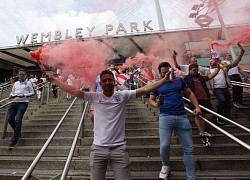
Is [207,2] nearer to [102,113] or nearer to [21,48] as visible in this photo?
[102,113]

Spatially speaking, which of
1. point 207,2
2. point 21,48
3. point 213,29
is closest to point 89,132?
point 207,2

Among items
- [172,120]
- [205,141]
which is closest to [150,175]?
[172,120]

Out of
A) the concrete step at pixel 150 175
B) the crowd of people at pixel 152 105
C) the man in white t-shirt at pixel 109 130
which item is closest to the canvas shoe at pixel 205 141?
the crowd of people at pixel 152 105

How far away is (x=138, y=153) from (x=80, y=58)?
3.03 meters

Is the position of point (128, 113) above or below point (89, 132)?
above

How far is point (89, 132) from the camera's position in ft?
16.2

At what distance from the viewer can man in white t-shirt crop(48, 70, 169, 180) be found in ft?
7.40

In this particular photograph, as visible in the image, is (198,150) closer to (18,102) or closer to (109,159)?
(109,159)

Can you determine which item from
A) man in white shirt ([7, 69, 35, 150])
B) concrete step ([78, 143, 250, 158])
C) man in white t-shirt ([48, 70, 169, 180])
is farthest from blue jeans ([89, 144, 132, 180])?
man in white shirt ([7, 69, 35, 150])

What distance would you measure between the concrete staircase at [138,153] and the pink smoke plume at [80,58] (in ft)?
4.25

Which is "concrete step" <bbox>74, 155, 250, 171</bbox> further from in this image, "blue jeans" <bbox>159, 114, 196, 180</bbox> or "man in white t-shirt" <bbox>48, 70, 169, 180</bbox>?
"man in white t-shirt" <bbox>48, 70, 169, 180</bbox>

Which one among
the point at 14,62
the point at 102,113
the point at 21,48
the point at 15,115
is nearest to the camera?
the point at 102,113

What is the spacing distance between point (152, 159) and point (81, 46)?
3.79m

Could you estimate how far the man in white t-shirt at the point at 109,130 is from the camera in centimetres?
226
